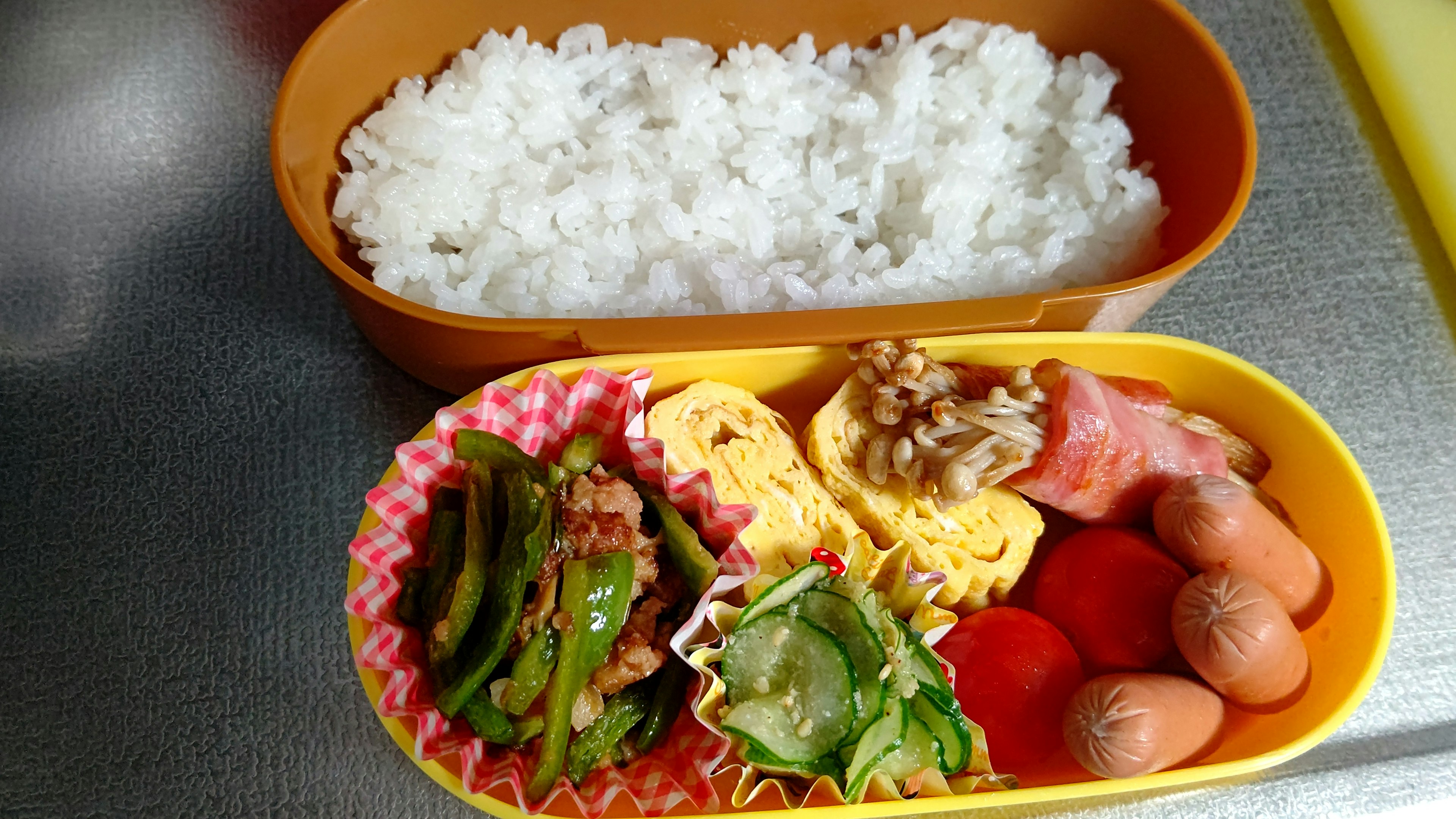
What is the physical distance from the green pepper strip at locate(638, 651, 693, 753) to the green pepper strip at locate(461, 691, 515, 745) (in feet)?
0.66

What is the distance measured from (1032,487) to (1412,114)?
1612 mm

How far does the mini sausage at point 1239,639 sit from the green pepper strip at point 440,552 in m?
1.16

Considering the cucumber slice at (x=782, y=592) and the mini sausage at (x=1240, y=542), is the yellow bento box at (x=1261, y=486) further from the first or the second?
the cucumber slice at (x=782, y=592)

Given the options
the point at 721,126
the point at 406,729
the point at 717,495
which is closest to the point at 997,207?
the point at 721,126

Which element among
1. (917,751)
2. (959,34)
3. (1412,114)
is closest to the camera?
(917,751)

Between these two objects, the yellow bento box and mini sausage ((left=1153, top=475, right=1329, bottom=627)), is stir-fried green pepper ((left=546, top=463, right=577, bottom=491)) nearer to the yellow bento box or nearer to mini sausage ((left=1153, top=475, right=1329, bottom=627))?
the yellow bento box

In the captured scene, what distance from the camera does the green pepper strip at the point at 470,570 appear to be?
1314 mm

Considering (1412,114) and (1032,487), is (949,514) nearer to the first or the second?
(1032,487)

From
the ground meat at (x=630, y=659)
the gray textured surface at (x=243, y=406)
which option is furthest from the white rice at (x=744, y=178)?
the ground meat at (x=630, y=659)

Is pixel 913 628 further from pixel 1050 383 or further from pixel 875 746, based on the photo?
pixel 1050 383

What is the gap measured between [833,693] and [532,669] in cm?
44

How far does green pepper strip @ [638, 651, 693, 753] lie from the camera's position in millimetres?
1386

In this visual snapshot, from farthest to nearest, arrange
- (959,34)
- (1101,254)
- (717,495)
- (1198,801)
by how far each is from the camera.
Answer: (959,34), (1101,254), (1198,801), (717,495)

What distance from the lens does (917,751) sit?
4.27ft
